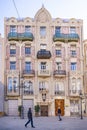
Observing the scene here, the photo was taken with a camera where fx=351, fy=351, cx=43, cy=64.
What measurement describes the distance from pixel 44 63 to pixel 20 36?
5108mm

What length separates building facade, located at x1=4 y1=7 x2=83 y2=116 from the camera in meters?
48.2

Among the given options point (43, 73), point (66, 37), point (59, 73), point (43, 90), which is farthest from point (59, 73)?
point (66, 37)

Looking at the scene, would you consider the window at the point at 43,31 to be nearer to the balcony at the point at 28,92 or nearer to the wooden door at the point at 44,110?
the balcony at the point at 28,92

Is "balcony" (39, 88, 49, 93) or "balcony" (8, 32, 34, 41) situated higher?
"balcony" (8, 32, 34, 41)

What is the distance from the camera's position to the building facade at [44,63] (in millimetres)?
48188

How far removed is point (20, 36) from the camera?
163ft

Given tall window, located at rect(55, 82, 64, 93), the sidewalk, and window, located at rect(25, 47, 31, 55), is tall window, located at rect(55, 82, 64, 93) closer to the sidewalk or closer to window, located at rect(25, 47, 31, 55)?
window, located at rect(25, 47, 31, 55)

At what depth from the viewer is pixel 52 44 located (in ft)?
164

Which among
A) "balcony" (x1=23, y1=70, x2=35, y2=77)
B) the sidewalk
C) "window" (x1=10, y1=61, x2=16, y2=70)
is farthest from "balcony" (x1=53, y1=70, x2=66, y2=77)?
the sidewalk

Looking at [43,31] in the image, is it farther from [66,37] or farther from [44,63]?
[44,63]

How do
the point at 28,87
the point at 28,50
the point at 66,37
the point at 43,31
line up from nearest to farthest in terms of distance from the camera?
1. the point at 28,87
2. the point at 28,50
3. the point at 66,37
4. the point at 43,31

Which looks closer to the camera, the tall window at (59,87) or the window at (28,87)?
the window at (28,87)

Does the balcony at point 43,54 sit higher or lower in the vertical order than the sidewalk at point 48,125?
higher

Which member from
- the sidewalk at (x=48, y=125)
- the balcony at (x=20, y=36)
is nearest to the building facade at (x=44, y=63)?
the balcony at (x=20, y=36)
